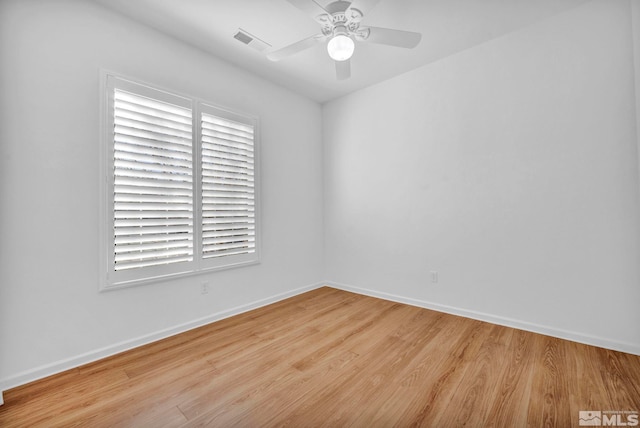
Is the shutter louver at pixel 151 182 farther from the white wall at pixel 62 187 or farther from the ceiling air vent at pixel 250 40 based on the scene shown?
the ceiling air vent at pixel 250 40

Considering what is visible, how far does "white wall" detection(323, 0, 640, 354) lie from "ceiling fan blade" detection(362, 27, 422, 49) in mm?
1148

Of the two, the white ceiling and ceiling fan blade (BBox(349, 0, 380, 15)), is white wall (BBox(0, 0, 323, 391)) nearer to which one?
the white ceiling

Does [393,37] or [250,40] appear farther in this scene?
[250,40]

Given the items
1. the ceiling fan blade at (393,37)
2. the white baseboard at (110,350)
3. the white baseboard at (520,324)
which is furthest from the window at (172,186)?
the white baseboard at (520,324)

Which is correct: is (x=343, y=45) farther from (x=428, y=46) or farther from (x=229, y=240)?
(x=229, y=240)

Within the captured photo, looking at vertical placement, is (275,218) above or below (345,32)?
below

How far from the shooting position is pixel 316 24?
2.41 meters

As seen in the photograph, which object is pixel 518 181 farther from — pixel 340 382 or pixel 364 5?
pixel 340 382

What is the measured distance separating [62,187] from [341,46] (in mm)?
2300

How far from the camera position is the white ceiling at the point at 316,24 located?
2.21 metres

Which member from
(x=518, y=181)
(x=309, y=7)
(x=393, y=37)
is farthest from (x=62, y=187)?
(x=518, y=181)

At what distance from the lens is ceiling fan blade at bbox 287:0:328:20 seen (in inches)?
68.5

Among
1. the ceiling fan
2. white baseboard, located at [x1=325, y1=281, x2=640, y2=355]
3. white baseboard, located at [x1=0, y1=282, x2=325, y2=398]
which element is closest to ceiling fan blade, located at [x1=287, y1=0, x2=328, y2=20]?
the ceiling fan

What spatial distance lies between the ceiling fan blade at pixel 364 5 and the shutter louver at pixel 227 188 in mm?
1733
